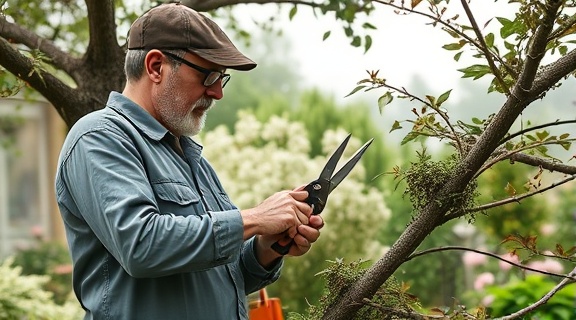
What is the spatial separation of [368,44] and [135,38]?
5.27ft

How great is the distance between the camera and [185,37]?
2.36 metres

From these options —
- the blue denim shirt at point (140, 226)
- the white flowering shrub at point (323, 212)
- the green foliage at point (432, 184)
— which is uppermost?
the white flowering shrub at point (323, 212)

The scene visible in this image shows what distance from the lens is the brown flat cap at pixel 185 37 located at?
2.36m

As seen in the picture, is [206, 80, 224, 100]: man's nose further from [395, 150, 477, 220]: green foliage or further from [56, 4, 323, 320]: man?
[395, 150, 477, 220]: green foliage

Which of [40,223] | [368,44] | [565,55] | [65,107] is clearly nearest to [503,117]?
[565,55]

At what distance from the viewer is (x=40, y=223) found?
1667 centimetres

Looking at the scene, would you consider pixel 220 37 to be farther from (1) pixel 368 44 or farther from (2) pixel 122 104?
(1) pixel 368 44

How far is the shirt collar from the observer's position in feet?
7.72

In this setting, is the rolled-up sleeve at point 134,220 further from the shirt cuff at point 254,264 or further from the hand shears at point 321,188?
the shirt cuff at point 254,264

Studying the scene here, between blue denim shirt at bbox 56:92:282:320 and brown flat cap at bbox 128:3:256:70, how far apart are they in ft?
0.60

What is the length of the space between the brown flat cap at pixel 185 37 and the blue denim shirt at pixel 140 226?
0.60 ft

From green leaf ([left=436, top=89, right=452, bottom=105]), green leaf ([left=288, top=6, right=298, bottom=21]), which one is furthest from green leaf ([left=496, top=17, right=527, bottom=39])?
green leaf ([left=288, top=6, right=298, bottom=21])

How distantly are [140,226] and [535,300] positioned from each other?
3.29 meters

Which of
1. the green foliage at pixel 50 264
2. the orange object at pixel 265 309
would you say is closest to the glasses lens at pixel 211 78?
the orange object at pixel 265 309
